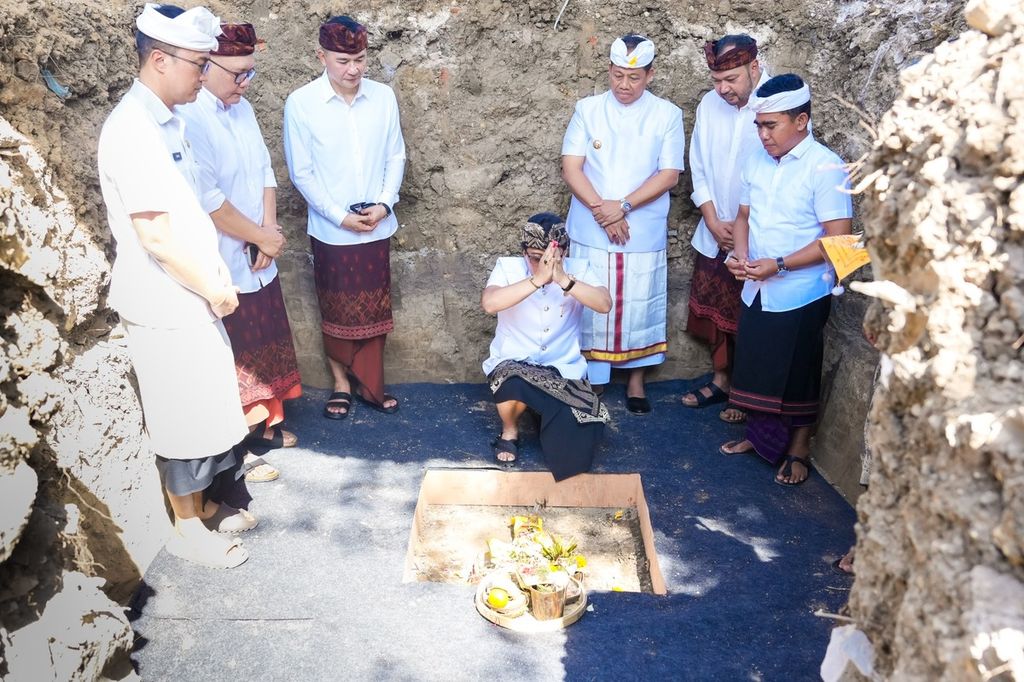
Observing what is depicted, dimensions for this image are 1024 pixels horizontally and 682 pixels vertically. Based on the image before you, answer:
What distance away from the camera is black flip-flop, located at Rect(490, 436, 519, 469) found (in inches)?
170

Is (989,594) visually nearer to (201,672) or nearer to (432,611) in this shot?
(432,611)

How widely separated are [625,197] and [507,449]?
157cm

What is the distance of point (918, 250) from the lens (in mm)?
1552

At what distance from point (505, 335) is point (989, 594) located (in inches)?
132

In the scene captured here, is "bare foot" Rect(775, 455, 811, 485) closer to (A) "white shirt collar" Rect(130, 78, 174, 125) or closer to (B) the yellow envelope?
(B) the yellow envelope

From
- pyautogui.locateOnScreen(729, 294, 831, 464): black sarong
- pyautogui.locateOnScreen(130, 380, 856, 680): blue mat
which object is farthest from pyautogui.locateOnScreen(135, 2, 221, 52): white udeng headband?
→ pyautogui.locateOnScreen(729, 294, 831, 464): black sarong

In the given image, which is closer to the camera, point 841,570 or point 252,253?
point 841,570

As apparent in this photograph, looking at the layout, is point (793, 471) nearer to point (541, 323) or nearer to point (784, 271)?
point (784, 271)

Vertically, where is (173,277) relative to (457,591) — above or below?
above

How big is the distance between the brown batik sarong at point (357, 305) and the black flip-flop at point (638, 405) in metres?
1.47

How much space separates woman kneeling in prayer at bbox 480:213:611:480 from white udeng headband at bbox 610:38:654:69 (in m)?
0.93

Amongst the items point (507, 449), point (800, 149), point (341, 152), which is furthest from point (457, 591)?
point (800, 149)

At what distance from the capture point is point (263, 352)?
14.0 feet

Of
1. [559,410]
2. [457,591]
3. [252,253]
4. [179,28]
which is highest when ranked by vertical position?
[179,28]
